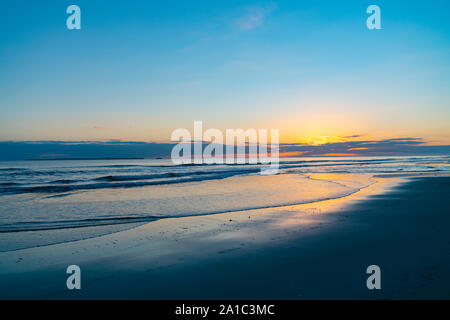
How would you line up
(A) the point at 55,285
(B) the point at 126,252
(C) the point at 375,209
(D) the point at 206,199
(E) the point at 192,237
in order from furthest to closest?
(D) the point at 206,199 < (C) the point at 375,209 < (E) the point at 192,237 < (B) the point at 126,252 < (A) the point at 55,285

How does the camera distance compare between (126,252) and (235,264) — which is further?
(126,252)

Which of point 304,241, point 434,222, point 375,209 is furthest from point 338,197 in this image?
point 304,241

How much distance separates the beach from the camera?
477 centimetres

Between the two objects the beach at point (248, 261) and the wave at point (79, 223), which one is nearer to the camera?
the beach at point (248, 261)

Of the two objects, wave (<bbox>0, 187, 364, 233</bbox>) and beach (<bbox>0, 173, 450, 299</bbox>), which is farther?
wave (<bbox>0, 187, 364, 233</bbox>)

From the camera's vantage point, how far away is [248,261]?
6148 millimetres

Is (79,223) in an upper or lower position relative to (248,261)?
lower

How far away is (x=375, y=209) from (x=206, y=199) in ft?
27.0

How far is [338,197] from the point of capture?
1602 centimetres

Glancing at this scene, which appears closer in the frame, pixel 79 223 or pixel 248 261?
pixel 248 261

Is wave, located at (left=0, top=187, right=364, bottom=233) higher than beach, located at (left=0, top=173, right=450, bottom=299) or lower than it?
lower

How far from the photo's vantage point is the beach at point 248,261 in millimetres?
4770

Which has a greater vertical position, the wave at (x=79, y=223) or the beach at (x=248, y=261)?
the beach at (x=248, y=261)
